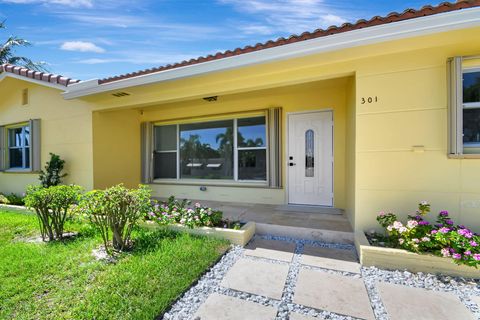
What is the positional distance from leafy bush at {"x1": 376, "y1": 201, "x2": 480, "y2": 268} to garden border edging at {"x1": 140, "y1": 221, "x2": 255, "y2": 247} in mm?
2064

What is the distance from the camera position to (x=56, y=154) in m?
6.60

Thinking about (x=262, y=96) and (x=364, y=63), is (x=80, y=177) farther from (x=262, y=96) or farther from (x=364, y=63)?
(x=364, y=63)

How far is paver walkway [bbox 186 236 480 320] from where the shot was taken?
2100 millimetres

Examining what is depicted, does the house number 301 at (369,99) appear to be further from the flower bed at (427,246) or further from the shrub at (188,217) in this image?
the shrub at (188,217)

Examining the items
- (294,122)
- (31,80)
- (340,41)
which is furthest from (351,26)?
(31,80)

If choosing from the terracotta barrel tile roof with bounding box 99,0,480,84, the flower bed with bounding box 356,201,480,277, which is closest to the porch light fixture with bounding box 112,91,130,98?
the terracotta barrel tile roof with bounding box 99,0,480,84

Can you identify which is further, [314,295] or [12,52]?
[12,52]

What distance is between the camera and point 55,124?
260 inches

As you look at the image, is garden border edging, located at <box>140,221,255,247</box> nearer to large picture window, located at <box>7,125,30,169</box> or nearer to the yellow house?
the yellow house

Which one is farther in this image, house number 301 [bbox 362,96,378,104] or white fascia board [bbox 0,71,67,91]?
white fascia board [bbox 0,71,67,91]

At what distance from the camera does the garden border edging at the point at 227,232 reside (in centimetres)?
363

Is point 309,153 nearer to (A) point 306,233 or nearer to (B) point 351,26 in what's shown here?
(A) point 306,233

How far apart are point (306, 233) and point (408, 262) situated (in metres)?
1.45

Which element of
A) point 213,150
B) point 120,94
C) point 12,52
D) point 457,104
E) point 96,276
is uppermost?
point 12,52
